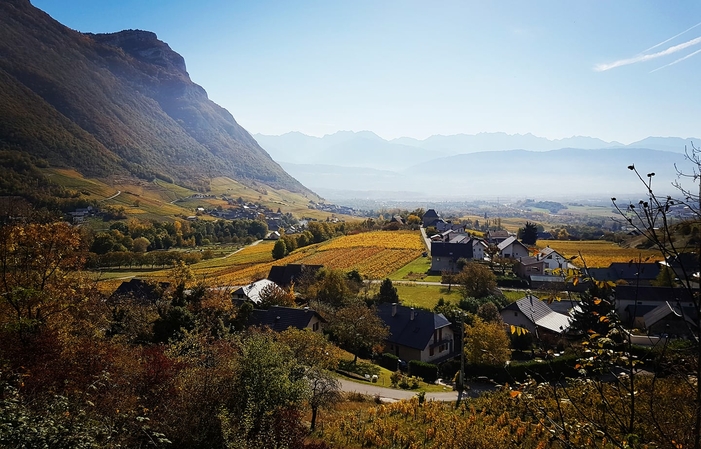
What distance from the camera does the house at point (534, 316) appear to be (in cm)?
3653

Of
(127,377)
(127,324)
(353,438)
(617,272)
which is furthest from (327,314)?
(617,272)

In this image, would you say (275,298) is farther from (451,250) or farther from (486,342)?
(451,250)

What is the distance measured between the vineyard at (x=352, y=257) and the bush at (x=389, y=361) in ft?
80.5

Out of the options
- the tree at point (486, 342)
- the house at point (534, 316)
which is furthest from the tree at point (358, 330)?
the house at point (534, 316)

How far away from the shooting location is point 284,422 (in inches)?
450

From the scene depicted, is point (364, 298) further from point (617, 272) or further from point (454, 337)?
point (617, 272)

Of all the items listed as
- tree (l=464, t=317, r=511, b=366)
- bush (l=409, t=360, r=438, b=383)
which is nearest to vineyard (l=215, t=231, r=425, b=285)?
bush (l=409, t=360, r=438, b=383)

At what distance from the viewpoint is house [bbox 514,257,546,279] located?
57.7 m

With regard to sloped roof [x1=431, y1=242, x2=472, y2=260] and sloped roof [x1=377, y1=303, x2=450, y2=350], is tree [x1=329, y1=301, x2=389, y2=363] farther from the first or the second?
sloped roof [x1=431, y1=242, x2=472, y2=260]

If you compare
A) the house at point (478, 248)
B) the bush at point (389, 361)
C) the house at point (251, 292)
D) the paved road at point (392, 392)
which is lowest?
the bush at point (389, 361)

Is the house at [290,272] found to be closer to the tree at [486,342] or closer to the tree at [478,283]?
the tree at [478,283]

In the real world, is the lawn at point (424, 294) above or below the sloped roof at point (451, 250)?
below

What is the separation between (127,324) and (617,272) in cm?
5540

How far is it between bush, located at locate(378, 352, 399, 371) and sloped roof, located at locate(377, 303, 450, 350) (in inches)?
71.3
